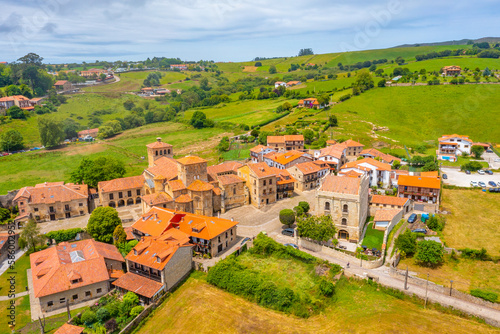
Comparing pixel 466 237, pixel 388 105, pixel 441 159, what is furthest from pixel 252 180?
pixel 388 105

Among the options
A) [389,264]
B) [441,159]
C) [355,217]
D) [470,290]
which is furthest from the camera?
[441,159]

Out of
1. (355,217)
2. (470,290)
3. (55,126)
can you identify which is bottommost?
(470,290)

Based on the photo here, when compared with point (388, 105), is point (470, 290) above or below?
below

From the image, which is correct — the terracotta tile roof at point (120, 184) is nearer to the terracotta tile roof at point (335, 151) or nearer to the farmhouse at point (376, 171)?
the farmhouse at point (376, 171)

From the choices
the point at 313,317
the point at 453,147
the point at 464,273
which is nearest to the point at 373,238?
the point at 464,273

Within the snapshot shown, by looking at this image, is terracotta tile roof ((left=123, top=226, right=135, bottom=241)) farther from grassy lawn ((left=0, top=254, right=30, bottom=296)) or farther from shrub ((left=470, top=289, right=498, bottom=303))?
shrub ((left=470, top=289, right=498, bottom=303))

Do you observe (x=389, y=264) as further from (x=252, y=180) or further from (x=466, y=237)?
(x=252, y=180)

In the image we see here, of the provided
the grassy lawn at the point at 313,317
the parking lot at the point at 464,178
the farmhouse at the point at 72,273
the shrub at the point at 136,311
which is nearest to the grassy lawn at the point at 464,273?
the grassy lawn at the point at 313,317

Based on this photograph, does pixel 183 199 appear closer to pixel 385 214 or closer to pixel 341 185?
pixel 341 185
